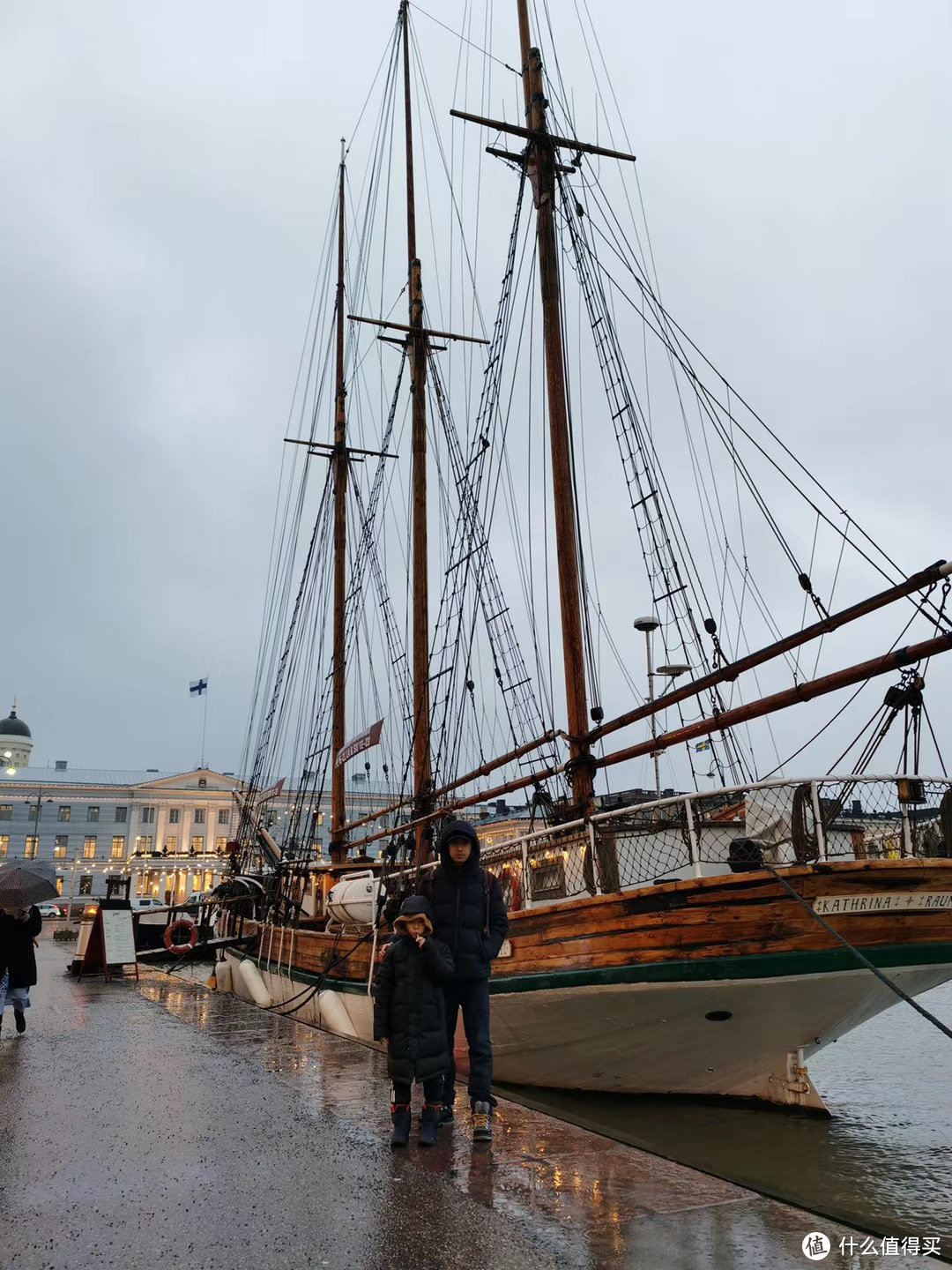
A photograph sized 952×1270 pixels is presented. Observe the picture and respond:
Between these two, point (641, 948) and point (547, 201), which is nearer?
point (641, 948)

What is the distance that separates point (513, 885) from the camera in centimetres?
1009

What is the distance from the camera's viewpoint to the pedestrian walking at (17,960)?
900 centimetres

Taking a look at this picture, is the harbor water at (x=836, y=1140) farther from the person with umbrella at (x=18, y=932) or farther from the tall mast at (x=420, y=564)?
the tall mast at (x=420, y=564)

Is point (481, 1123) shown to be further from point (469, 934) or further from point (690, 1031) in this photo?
point (690, 1031)

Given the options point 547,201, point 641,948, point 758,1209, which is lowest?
point 758,1209

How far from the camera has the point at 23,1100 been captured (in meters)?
6.07

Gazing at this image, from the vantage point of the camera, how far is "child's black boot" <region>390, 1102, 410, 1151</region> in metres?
4.83

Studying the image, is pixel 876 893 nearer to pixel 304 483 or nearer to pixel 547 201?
pixel 547 201

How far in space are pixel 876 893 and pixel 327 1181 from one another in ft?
15.5

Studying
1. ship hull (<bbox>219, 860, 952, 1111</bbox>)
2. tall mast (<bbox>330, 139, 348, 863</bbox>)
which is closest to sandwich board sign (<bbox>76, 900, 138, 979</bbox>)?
tall mast (<bbox>330, 139, 348, 863</bbox>)

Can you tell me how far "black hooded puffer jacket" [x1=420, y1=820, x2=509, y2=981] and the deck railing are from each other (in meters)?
2.10

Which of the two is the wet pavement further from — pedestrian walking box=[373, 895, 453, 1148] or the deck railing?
the deck railing

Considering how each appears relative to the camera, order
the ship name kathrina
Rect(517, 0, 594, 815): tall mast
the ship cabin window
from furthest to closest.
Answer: Rect(517, 0, 594, 815): tall mast
the ship cabin window
the ship name kathrina

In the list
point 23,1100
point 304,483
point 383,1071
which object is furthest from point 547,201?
point 304,483
